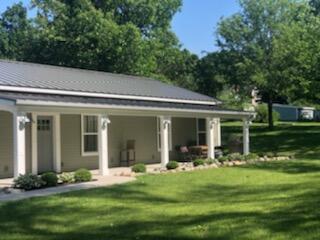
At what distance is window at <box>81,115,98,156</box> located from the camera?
68.0 feet

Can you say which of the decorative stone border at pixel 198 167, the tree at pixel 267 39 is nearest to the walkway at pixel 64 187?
the decorative stone border at pixel 198 167

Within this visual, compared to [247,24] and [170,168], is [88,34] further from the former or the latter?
[170,168]

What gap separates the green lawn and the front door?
428 cm

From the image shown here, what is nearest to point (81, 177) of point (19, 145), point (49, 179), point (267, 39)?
point (49, 179)

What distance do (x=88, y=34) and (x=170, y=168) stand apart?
22574mm

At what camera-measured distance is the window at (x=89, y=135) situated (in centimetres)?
2074

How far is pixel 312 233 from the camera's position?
7.91 m

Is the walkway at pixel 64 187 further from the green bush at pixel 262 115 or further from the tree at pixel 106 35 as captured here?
the green bush at pixel 262 115

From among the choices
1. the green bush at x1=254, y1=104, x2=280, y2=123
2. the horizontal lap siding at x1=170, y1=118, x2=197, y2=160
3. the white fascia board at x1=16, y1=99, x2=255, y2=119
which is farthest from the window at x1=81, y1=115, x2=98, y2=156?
the green bush at x1=254, y1=104, x2=280, y2=123

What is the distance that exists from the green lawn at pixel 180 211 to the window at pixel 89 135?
4.76 metres

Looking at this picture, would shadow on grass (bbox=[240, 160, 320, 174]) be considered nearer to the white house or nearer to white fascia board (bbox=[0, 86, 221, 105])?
the white house

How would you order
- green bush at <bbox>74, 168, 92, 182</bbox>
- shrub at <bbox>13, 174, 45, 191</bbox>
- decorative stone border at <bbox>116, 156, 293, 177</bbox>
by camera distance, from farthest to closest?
decorative stone border at <bbox>116, 156, 293, 177</bbox>
green bush at <bbox>74, 168, 92, 182</bbox>
shrub at <bbox>13, 174, 45, 191</bbox>

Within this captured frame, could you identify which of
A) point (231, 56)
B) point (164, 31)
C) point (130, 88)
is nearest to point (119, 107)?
point (130, 88)

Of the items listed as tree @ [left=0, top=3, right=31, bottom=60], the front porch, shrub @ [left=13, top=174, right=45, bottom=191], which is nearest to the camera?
shrub @ [left=13, top=174, right=45, bottom=191]
